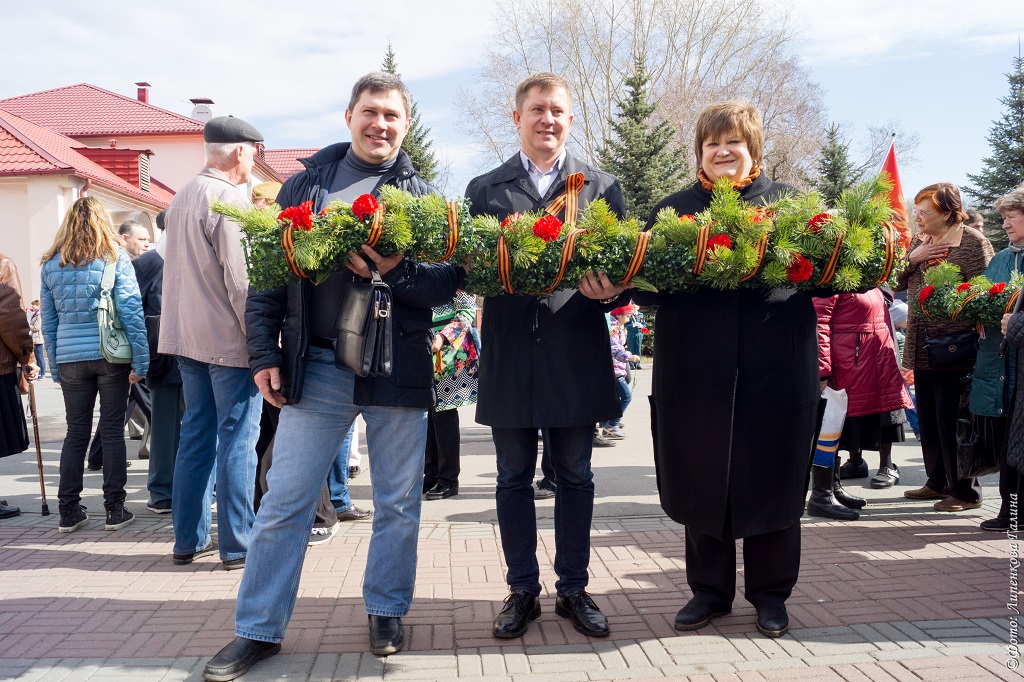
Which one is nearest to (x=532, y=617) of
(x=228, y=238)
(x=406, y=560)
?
(x=406, y=560)

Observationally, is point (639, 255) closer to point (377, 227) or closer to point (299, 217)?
point (377, 227)

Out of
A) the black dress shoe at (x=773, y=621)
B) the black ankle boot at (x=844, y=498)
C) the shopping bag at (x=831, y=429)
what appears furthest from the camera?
the black ankle boot at (x=844, y=498)

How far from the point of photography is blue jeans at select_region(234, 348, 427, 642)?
3.20 metres

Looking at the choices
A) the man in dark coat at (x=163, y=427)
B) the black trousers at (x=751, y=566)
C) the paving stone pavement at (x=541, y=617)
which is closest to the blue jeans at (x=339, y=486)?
the paving stone pavement at (x=541, y=617)

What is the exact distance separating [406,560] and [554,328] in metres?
1.17

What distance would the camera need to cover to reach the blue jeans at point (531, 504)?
3.55m

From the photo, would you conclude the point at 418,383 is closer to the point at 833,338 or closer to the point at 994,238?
the point at 833,338

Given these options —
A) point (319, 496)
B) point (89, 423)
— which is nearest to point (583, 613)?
point (319, 496)

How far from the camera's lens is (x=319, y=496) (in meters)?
3.30

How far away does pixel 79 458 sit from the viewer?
5.48m

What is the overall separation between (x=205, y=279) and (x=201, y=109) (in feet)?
133

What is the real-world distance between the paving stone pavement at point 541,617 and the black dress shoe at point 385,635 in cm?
4

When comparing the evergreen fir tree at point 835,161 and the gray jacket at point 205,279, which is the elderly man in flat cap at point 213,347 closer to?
the gray jacket at point 205,279

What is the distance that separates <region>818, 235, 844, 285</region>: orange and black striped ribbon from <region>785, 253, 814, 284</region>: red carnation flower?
0.08 m
